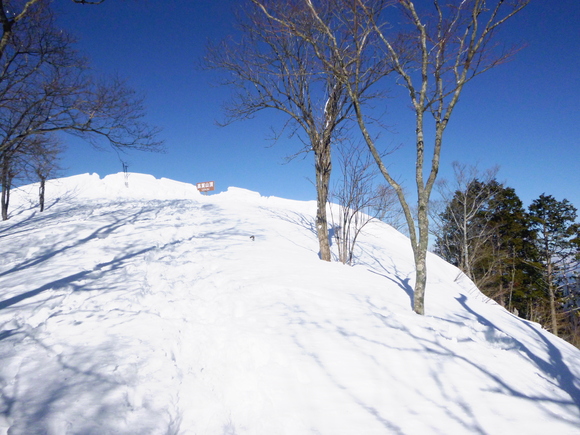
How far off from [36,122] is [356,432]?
24.3 feet

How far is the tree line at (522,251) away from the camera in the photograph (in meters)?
16.8

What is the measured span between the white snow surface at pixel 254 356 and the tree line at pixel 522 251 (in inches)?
548

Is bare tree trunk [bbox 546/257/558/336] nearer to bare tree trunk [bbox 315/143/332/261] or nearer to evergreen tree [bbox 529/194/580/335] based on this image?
evergreen tree [bbox 529/194/580/335]

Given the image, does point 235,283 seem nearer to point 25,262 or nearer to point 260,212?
point 25,262

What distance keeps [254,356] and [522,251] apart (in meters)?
22.3

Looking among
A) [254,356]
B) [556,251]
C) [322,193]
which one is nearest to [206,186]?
[322,193]

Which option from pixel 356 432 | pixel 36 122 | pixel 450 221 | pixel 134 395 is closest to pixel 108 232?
pixel 36 122

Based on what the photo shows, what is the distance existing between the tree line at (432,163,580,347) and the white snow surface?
1392 centimetres

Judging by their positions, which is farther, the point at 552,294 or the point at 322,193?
the point at 552,294

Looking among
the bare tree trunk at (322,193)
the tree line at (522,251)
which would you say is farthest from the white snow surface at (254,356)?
the tree line at (522,251)

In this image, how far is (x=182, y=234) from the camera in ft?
26.3

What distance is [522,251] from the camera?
18438 millimetres

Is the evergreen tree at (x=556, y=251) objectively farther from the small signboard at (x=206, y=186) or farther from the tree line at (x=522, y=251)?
the small signboard at (x=206, y=186)

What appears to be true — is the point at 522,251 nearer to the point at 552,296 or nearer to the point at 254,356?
the point at 552,296
